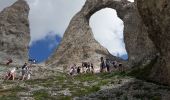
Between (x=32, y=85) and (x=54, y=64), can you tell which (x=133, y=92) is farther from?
(x=54, y=64)

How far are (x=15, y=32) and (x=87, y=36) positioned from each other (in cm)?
2055

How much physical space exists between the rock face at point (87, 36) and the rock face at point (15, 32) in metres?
9.00

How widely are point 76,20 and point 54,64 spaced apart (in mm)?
18321

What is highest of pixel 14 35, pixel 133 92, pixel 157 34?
pixel 14 35

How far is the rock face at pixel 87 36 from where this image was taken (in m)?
122

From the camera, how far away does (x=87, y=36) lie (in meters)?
133

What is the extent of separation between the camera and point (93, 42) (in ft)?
431

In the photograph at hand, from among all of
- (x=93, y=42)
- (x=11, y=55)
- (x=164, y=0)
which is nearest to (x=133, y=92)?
(x=164, y=0)

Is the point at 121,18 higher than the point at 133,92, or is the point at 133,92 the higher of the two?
the point at 121,18

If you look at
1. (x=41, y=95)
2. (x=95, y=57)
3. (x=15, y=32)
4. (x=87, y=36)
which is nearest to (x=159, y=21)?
(x=41, y=95)

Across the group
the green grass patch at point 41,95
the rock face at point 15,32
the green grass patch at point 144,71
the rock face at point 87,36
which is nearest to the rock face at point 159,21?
the green grass patch at point 41,95

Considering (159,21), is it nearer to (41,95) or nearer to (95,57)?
(41,95)

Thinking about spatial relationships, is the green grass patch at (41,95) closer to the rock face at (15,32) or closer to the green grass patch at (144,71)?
the green grass patch at (144,71)

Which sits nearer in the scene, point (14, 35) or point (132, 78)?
point (132, 78)
